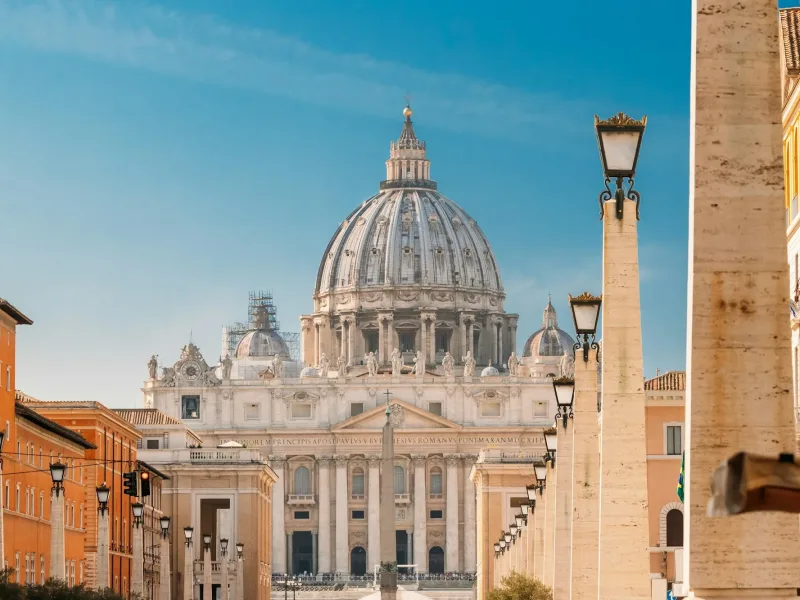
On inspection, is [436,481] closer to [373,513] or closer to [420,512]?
[420,512]

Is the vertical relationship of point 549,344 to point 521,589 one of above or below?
above

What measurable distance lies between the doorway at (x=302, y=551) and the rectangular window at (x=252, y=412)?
1050cm

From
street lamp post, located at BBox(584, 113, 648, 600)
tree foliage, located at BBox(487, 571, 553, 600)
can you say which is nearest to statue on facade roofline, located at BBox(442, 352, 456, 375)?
tree foliage, located at BBox(487, 571, 553, 600)

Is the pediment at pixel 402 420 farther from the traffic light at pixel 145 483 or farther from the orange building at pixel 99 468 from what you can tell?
the traffic light at pixel 145 483

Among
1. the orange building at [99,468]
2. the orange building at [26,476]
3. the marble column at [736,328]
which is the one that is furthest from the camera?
the orange building at [99,468]

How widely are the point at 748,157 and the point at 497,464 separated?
370 feet

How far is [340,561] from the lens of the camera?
16912cm

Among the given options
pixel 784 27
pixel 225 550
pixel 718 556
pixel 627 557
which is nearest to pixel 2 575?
pixel 784 27

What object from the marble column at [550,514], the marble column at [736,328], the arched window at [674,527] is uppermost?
the marble column at [736,328]

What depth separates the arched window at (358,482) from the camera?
17312 cm

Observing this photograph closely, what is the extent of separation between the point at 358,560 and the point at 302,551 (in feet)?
17.3

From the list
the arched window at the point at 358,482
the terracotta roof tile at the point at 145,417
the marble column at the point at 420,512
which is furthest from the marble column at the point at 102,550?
the arched window at the point at 358,482

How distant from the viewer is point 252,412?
17525 cm

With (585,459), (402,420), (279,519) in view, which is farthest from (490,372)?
(585,459)
